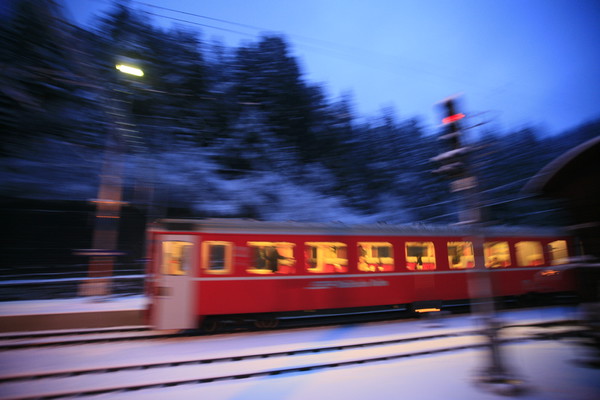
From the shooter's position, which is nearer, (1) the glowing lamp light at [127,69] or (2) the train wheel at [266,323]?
(2) the train wheel at [266,323]

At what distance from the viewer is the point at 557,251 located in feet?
39.3

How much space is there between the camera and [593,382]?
4.43 metres

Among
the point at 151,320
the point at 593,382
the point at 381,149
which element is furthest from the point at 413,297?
the point at 381,149

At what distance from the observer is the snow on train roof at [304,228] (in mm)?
7805

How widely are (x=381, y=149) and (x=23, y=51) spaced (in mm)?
28768

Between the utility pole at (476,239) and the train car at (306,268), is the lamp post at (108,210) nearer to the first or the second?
the train car at (306,268)

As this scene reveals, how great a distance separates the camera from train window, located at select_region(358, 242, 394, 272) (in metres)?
9.23

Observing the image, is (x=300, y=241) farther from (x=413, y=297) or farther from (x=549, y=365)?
(x=549, y=365)

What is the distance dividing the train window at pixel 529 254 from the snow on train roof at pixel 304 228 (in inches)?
15.5

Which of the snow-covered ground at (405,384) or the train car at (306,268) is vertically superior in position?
the train car at (306,268)

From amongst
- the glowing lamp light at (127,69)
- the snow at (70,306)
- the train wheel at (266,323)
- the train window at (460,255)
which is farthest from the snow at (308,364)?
the glowing lamp light at (127,69)

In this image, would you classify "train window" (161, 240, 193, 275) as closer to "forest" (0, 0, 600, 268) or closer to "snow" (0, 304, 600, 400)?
"snow" (0, 304, 600, 400)

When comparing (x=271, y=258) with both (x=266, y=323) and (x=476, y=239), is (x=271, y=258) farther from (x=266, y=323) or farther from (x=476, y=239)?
(x=476, y=239)

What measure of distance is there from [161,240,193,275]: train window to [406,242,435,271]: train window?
6.35m
